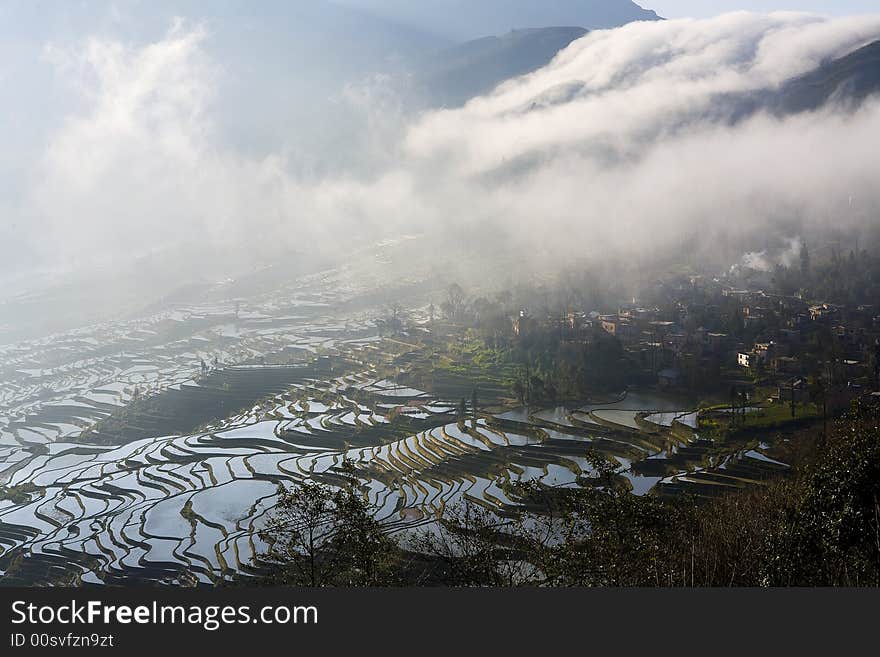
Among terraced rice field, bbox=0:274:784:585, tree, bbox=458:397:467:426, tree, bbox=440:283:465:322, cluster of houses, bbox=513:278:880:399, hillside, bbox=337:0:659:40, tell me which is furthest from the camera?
hillside, bbox=337:0:659:40

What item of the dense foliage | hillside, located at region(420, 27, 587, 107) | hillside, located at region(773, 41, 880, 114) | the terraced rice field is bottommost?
the terraced rice field

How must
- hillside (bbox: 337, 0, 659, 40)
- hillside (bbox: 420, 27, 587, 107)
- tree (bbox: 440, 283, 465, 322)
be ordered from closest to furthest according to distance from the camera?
tree (bbox: 440, 283, 465, 322) < hillside (bbox: 420, 27, 587, 107) < hillside (bbox: 337, 0, 659, 40)

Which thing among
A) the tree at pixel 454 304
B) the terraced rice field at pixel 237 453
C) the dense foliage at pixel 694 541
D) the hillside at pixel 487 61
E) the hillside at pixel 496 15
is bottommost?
the terraced rice field at pixel 237 453

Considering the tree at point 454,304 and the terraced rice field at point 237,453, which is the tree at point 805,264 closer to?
the tree at point 454,304

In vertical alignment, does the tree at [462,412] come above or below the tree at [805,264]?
below

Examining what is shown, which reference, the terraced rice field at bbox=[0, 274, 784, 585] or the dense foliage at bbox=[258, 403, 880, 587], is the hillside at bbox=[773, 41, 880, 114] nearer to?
the terraced rice field at bbox=[0, 274, 784, 585]

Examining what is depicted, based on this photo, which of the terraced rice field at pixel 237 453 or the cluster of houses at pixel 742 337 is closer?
the terraced rice field at pixel 237 453

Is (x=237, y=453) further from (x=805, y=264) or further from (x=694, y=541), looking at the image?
(x=805, y=264)

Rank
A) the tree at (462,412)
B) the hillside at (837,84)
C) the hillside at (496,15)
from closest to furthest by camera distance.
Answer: the tree at (462,412), the hillside at (837,84), the hillside at (496,15)

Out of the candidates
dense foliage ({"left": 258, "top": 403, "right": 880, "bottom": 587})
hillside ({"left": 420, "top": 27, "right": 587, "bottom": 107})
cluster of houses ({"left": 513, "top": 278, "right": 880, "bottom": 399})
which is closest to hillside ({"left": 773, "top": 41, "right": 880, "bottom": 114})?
hillside ({"left": 420, "top": 27, "right": 587, "bottom": 107})

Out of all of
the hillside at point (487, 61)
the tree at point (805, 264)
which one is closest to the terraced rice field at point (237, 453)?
the tree at point (805, 264)

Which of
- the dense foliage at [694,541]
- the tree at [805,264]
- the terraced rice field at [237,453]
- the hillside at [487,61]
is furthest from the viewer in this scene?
the hillside at [487,61]

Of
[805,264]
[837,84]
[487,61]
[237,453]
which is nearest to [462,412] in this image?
[237,453]

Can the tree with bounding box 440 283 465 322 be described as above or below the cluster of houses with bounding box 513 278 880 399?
above
